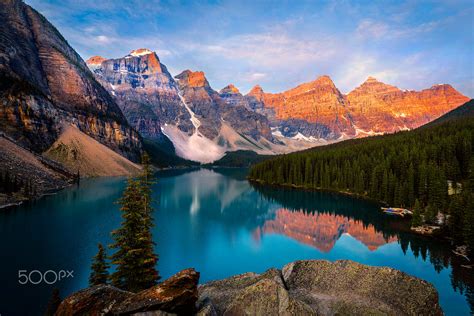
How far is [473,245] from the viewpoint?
4262cm

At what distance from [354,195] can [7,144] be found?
128 meters

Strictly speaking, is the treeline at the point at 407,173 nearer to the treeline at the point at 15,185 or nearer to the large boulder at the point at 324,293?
the large boulder at the point at 324,293

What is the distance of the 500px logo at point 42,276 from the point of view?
31484 millimetres

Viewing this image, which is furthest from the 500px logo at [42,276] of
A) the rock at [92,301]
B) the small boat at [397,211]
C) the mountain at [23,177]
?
the small boat at [397,211]

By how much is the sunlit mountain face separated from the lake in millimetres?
204

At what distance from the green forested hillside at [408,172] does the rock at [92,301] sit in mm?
51084

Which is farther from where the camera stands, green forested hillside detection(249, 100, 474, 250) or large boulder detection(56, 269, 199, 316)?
green forested hillside detection(249, 100, 474, 250)

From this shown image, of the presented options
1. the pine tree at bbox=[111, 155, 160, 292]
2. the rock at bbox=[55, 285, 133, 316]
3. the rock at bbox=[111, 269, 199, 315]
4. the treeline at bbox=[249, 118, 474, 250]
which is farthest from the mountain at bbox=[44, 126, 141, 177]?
the rock at bbox=[111, 269, 199, 315]

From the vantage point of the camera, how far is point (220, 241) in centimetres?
5409

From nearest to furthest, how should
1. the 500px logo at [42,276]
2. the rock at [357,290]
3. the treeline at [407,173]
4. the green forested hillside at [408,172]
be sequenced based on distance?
the rock at [357,290]
the 500px logo at [42,276]
the treeline at [407,173]
the green forested hillside at [408,172]

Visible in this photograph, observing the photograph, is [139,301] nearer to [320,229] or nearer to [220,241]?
[220,241]

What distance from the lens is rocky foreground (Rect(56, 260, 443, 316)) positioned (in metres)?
9.52

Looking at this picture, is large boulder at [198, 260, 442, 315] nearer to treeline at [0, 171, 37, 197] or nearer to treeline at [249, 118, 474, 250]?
treeline at [249, 118, 474, 250]

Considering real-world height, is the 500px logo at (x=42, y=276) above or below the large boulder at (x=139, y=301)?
below
